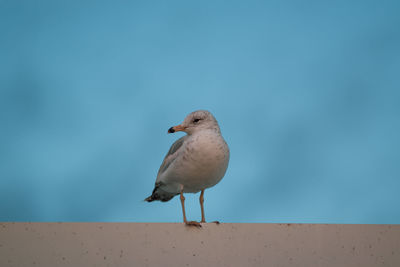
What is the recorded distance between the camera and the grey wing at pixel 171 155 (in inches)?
139

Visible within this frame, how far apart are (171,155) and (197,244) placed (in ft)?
2.92

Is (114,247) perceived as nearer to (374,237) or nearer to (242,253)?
(242,253)

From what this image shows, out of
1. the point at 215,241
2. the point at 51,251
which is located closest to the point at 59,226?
the point at 51,251

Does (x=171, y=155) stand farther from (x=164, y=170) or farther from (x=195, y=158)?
(x=195, y=158)

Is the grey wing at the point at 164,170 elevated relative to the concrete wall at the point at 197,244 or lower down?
elevated

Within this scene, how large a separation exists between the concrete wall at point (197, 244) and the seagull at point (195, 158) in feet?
0.70

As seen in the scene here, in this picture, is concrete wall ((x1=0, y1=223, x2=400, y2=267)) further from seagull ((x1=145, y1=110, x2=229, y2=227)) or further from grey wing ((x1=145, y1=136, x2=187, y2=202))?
grey wing ((x1=145, y1=136, x2=187, y2=202))

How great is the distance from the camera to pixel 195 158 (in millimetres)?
3256

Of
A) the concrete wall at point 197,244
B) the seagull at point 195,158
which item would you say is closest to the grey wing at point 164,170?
the seagull at point 195,158

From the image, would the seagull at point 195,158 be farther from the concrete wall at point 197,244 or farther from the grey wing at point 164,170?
the concrete wall at point 197,244

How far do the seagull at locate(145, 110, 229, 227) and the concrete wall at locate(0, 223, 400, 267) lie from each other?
212 mm

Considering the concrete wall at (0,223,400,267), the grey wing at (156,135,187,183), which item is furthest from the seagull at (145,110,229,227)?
the concrete wall at (0,223,400,267)

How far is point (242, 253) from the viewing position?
2.98m

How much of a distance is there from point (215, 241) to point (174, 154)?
86 centimetres
